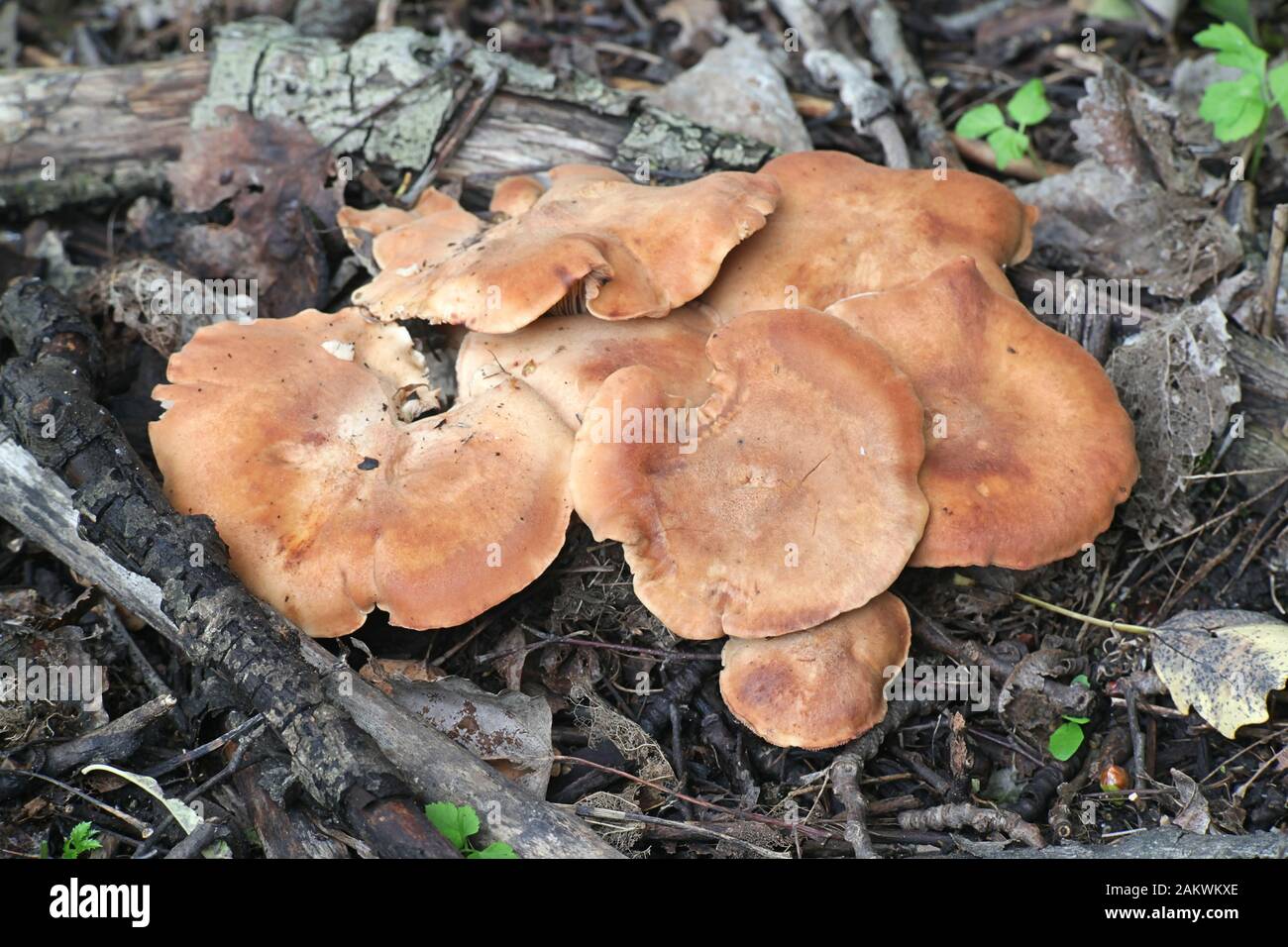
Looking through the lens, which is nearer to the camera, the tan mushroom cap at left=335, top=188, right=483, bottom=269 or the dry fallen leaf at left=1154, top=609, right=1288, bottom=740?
the dry fallen leaf at left=1154, top=609, right=1288, bottom=740

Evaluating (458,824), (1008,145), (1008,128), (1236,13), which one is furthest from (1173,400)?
(458,824)

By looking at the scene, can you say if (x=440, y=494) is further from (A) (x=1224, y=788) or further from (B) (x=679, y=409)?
(A) (x=1224, y=788)

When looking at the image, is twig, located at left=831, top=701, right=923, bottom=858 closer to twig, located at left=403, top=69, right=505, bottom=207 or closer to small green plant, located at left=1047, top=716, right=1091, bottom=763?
small green plant, located at left=1047, top=716, right=1091, bottom=763

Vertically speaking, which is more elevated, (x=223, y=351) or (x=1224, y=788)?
(x=223, y=351)

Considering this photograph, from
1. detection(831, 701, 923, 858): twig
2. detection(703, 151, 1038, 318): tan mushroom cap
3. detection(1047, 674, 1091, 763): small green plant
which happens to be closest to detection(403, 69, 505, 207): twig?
detection(703, 151, 1038, 318): tan mushroom cap

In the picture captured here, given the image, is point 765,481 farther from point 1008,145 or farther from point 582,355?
point 1008,145

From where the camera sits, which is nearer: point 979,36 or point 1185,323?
point 1185,323
